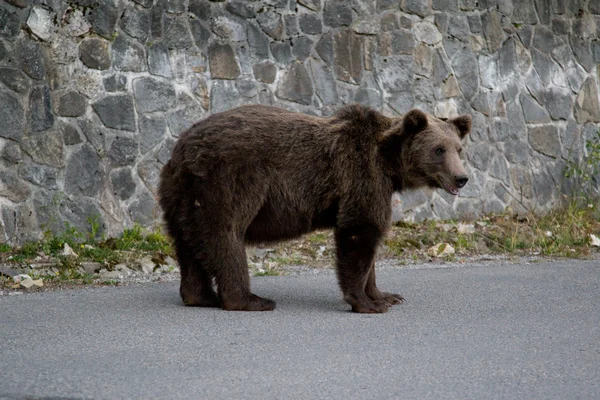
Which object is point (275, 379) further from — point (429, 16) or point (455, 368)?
point (429, 16)

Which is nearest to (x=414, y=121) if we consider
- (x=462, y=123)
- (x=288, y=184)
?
(x=462, y=123)

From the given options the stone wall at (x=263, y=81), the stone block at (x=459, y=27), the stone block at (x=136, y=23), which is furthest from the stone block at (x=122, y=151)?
the stone block at (x=459, y=27)

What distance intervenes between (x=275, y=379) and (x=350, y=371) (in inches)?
18.0

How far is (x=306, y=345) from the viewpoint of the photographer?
575 centimetres

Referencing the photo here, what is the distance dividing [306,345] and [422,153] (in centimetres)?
207

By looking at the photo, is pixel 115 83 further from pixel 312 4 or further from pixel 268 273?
pixel 268 273

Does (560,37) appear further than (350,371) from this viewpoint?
Yes

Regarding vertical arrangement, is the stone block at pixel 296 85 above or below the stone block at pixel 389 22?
below

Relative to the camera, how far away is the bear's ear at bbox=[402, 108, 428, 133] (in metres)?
7.00

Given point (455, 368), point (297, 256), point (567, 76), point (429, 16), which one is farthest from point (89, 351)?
point (567, 76)

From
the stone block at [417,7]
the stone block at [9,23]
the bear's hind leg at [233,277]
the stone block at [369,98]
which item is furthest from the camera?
the stone block at [417,7]

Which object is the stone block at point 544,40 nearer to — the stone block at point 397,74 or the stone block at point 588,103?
the stone block at point 588,103

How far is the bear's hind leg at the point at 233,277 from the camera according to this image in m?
6.70

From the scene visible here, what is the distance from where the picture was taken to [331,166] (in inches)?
277
